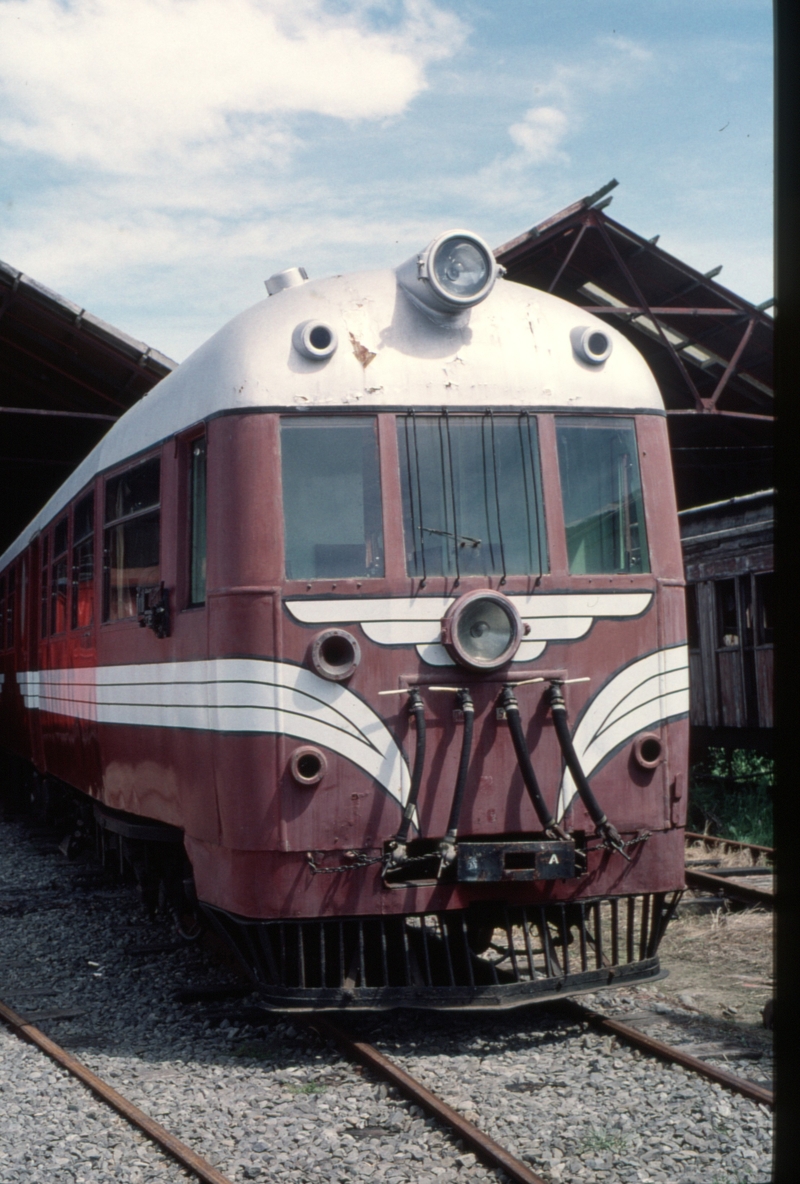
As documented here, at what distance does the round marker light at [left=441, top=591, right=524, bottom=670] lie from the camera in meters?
4.71

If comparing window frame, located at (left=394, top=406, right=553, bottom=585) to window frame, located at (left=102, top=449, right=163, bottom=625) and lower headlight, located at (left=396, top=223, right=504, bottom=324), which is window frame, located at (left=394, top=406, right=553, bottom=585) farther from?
window frame, located at (left=102, top=449, right=163, bottom=625)

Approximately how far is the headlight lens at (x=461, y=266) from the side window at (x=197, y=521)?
4.10 ft

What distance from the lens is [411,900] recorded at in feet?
15.2

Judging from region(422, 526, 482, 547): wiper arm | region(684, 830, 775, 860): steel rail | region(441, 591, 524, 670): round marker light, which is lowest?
region(684, 830, 775, 860): steel rail

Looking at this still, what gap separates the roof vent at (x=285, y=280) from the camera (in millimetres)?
5438

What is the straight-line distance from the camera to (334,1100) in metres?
4.14

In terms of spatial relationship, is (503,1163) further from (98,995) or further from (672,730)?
(98,995)

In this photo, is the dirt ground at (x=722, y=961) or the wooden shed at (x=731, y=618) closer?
the dirt ground at (x=722, y=961)

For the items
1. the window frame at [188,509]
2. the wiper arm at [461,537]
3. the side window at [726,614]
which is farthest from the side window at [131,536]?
the side window at [726,614]

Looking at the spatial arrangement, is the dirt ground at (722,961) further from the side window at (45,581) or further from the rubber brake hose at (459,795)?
the side window at (45,581)

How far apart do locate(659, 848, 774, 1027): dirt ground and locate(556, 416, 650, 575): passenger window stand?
1.95m

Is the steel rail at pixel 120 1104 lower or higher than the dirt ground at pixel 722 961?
higher

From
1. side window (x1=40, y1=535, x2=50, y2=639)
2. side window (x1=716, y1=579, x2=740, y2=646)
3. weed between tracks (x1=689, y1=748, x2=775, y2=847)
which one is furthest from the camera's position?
side window (x1=716, y1=579, x2=740, y2=646)

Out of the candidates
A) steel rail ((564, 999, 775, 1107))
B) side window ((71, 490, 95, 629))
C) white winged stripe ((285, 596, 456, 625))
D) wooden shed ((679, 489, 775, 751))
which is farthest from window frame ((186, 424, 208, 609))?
wooden shed ((679, 489, 775, 751))
